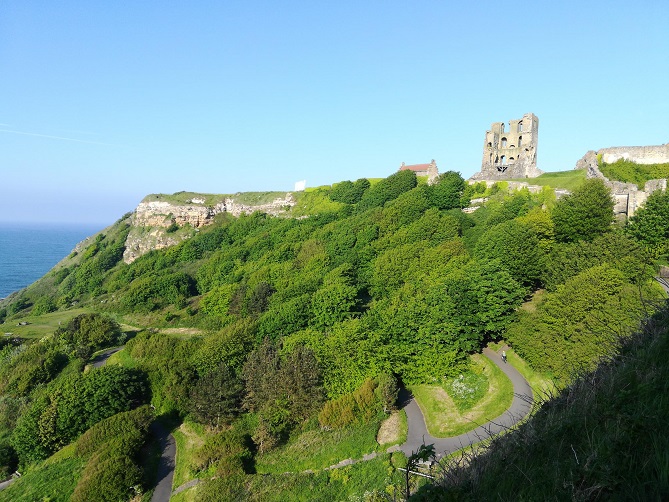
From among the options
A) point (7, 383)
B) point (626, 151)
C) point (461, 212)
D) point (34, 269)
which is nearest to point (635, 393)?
point (7, 383)

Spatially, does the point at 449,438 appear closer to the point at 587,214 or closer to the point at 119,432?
the point at 119,432

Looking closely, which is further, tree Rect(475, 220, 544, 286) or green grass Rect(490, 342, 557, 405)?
tree Rect(475, 220, 544, 286)

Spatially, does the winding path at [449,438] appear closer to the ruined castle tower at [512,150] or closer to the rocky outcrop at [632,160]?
the rocky outcrop at [632,160]

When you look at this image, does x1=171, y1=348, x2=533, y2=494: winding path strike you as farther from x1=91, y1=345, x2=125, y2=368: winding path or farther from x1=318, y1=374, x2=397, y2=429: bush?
x1=91, y1=345, x2=125, y2=368: winding path

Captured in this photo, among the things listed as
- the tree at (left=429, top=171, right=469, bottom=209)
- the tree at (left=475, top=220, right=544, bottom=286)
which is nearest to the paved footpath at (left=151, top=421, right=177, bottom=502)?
the tree at (left=475, top=220, right=544, bottom=286)

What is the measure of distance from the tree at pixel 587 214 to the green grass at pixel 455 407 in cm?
1551

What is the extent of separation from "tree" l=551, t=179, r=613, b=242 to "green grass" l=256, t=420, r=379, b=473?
2464 cm

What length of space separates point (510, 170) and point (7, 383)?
218 ft

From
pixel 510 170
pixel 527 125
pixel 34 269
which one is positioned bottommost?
pixel 34 269

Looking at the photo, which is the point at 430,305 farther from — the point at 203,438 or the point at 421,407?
the point at 203,438

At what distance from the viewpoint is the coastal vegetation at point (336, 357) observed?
966 inches

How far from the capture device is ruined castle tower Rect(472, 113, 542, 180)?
206 ft

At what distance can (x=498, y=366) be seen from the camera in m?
29.6

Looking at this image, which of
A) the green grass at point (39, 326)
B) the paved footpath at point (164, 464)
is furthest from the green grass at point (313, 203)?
the paved footpath at point (164, 464)
